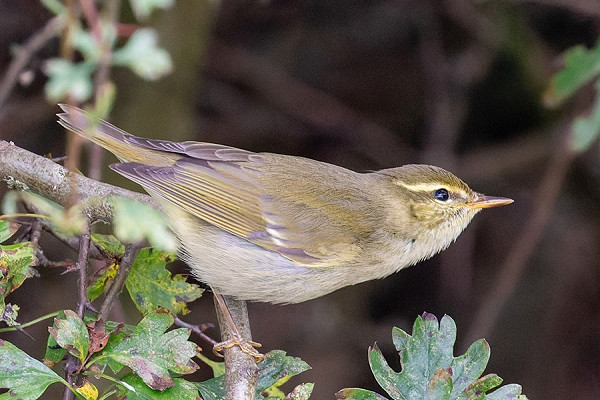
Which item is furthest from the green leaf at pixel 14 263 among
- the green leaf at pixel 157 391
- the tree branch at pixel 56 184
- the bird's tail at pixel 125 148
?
the bird's tail at pixel 125 148

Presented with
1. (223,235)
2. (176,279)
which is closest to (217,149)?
(223,235)

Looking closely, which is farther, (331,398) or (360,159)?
Result: (360,159)

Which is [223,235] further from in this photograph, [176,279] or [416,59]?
[416,59]

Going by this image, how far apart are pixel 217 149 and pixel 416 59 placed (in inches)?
128

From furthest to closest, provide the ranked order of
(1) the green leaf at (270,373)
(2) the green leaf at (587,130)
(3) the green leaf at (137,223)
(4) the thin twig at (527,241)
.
Answer: (4) the thin twig at (527,241) < (2) the green leaf at (587,130) < (1) the green leaf at (270,373) < (3) the green leaf at (137,223)

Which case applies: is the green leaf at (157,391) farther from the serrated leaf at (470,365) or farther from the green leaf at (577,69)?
Result: the green leaf at (577,69)

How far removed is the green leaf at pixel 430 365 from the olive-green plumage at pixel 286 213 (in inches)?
32.5

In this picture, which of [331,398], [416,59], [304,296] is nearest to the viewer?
[304,296]

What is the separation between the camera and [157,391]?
2.10m

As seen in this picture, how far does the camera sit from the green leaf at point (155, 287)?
2525 millimetres

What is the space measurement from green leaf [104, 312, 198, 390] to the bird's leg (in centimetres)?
37

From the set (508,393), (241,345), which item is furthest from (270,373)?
(508,393)

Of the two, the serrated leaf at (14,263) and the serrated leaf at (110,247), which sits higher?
the serrated leaf at (110,247)

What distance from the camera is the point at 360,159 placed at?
20.7 ft
